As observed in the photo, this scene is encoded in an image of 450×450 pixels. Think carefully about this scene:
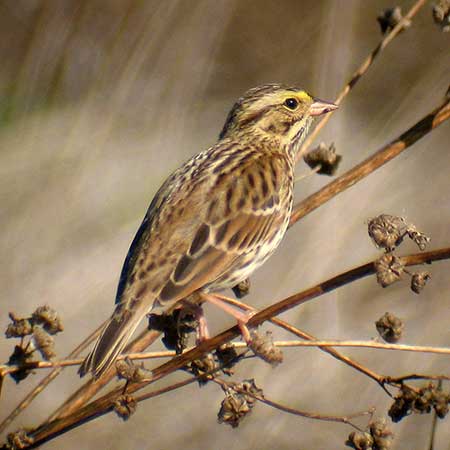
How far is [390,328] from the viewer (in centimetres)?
299

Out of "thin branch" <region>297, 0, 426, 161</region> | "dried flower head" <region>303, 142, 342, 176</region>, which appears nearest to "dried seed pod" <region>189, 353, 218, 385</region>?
"dried flower head" <region>303, 142, 342, 176</region>

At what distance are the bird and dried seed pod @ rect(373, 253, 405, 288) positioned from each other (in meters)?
0.78

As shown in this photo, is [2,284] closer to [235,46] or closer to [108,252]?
[108,252]

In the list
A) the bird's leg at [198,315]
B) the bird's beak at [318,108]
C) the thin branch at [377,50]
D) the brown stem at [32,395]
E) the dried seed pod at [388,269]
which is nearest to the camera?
the dried seed pod at [388,269]

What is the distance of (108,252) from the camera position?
6.27m

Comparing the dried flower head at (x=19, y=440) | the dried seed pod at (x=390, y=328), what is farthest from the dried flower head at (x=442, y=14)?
the dried flower head at (x=19, y=440)

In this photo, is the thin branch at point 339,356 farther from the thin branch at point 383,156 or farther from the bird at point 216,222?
the thin branch at point 383,156

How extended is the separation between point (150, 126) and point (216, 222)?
2.69m

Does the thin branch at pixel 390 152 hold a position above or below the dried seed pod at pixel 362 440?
above

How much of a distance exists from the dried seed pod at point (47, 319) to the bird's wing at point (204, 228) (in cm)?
63

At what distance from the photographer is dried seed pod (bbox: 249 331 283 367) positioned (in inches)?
117

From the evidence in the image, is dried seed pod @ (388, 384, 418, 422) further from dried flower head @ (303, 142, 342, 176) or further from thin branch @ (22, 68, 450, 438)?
dried flower head @ (303, 142, 342, 176)

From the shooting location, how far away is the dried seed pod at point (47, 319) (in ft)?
10.2

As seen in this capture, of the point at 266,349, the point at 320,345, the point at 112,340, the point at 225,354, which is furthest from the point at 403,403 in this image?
the point at 112,340
